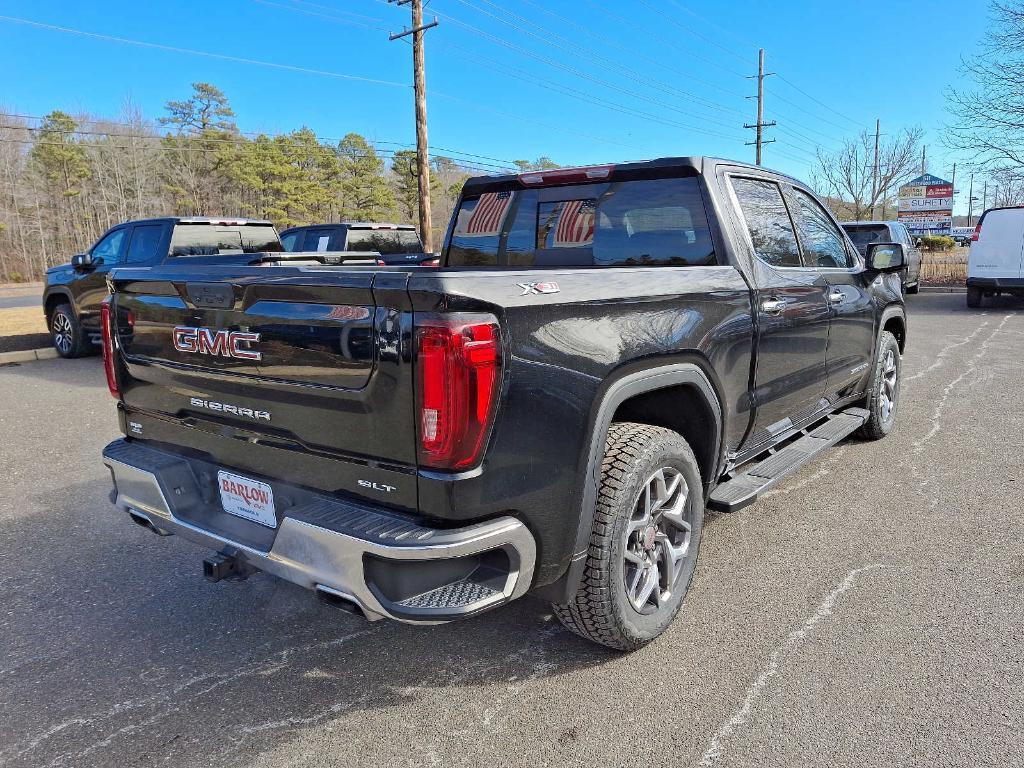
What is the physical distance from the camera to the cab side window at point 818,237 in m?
4.27

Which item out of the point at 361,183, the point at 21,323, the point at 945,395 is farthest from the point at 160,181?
the point at 945,395

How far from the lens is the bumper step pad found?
10.6ft

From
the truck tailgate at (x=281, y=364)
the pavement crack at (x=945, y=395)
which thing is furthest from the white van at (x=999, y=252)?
the truck tailgate at (x=281, y=364)

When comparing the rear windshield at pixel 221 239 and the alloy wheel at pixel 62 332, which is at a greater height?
the rear windshield at pixel 221 239

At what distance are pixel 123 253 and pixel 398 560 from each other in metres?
9.22

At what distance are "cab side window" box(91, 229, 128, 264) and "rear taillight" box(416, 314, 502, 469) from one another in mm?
9188

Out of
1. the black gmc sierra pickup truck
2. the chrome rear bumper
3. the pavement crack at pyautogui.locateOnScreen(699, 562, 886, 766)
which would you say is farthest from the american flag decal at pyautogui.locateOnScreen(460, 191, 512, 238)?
the pavement crack at pyautogui.locateOnScreen(699, 562, 886, 766)

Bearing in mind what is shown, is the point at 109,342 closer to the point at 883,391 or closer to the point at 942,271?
the point at 883,391

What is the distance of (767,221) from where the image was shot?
3828 millimetres

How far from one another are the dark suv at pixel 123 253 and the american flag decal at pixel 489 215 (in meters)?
5.93

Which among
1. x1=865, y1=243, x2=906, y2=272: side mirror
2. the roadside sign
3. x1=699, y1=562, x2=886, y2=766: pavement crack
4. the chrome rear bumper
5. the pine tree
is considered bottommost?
x1=699, y1=562, x2=886, y2=766: pavement crack

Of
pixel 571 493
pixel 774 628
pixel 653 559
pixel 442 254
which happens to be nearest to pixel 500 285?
pixel 571 493

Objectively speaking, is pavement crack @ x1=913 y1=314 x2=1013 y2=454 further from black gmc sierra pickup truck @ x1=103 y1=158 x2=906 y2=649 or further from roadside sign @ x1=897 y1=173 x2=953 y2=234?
roadside sign @ x1=897 y1=173 x2=953 y2=234

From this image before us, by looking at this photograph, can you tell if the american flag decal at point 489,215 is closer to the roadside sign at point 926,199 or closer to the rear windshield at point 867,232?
the rear windshield at point 867,232
